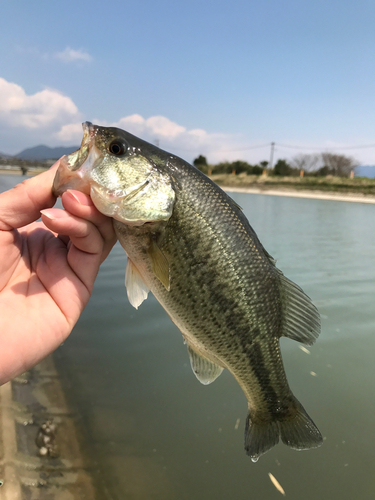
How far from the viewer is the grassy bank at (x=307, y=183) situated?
42688 millimetres

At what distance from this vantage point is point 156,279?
2.09 metres

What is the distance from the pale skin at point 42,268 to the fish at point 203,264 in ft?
0.48

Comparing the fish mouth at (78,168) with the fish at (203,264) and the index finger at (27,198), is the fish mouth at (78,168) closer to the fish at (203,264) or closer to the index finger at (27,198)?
the fish at (203,264)

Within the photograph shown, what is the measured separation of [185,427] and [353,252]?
11355mm

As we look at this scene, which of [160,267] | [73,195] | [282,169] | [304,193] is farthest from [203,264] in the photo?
[282,169]

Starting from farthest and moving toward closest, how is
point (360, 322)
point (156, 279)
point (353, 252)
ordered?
point (353, 252) → point (360, 322) → point (156, 279)

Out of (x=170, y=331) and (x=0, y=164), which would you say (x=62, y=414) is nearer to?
(x=170, y=331)

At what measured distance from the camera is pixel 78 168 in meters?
1.89

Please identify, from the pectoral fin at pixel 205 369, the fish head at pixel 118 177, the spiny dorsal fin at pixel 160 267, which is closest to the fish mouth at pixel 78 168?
the fish head at pixel 118 177

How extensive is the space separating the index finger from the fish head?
0.31 feet

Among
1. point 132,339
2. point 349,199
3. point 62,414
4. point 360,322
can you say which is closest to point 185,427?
point 62,414

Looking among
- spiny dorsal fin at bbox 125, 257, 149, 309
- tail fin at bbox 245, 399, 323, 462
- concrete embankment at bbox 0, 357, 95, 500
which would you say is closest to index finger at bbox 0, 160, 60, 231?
spiny dorsal fin at bbox 125, 257, 149, 309

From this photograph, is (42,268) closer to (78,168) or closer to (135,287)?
(135,287)

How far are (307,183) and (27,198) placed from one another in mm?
50541
